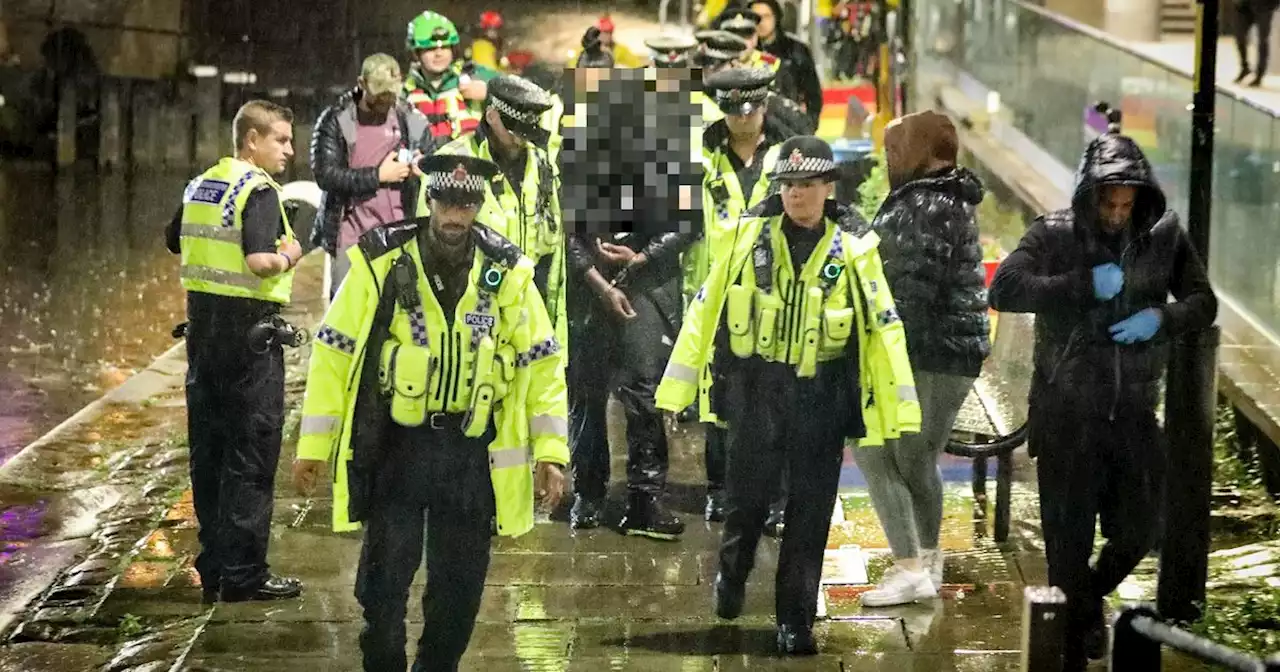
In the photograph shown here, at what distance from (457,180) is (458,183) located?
1 centimetres

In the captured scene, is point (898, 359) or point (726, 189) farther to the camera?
point (726, 189)

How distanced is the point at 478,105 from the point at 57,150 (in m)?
20.2

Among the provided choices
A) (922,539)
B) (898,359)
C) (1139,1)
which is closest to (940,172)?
(898,359)

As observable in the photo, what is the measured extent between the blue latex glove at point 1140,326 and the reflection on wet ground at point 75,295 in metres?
6.99

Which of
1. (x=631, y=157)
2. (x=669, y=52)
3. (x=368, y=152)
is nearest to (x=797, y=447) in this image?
(x=631, y=157)

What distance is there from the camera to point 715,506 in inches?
344

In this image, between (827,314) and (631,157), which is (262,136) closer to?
(631,157)

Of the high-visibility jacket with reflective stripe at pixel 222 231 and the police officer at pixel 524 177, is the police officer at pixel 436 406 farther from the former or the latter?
the police officer at pixel 524 177

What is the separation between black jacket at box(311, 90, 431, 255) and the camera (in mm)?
9188

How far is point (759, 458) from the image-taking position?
6.86 metres

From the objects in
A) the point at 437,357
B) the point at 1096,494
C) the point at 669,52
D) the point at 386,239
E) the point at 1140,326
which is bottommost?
the point at 1096,494

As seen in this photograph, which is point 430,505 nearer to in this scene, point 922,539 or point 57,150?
point 922,539

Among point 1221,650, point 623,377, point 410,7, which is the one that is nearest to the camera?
point 1221,650

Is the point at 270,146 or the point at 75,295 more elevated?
the point at 270,146
